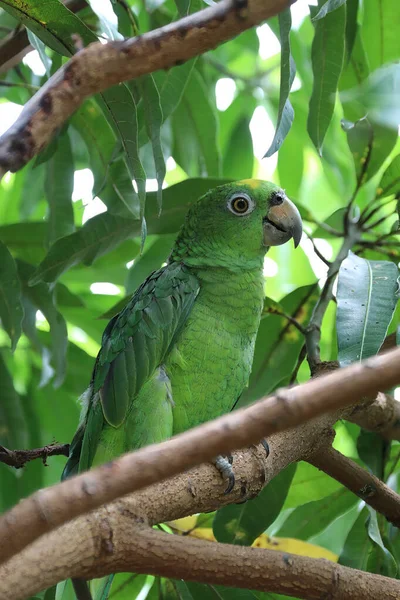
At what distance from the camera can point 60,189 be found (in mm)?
2676

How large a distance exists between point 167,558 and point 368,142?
5.48ft

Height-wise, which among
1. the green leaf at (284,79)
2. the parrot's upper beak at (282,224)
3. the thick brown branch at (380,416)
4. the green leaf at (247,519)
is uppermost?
the parrot's upper beak at (282,224)

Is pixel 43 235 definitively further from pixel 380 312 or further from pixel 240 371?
pixel 380 312

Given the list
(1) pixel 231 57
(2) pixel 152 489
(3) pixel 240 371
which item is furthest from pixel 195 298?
(1) pixel 231 57

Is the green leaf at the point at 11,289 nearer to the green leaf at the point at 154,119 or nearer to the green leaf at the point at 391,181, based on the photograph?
the green leaf at the point at 154,119

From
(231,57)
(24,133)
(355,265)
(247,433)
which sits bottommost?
(247,433)

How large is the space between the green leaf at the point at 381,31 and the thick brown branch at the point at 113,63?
1.70 meters

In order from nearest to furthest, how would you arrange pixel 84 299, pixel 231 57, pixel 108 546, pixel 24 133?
pixel 24 133 → pixel 108 546 → pixel 84 299 → pixel 231 57

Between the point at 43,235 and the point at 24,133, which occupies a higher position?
the point at 43,235

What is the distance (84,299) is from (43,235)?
483 millimetres

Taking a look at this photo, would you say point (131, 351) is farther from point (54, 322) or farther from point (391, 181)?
point (391, 181)

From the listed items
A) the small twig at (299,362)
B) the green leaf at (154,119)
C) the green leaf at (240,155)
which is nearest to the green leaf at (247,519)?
the small twig at (299,362)

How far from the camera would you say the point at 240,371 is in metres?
2.26

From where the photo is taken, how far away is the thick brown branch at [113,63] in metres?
1.12
